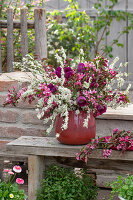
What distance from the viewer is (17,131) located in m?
2.78

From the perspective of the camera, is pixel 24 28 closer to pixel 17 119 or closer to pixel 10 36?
pixel 10 36

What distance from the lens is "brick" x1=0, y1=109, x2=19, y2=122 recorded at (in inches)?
109

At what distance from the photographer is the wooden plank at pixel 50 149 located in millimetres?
2211

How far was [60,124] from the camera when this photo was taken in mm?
2262

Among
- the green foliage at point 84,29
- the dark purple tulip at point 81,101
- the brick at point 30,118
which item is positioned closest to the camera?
the dark purple tulip at point 81,101

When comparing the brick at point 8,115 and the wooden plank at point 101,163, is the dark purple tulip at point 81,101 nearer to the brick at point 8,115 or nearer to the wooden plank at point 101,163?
the wooden plank at point 101,163

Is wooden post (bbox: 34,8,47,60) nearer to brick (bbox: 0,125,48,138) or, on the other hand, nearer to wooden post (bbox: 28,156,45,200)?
brick (bbox: 0,125,48,138)

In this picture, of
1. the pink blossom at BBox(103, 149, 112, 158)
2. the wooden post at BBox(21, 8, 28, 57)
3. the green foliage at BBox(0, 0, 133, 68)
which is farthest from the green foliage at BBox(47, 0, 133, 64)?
the pink blossom at BBox(103, 149, 112, 158)

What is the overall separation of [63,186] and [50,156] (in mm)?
257

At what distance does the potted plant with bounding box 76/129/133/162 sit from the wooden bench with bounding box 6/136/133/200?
0.03 metres

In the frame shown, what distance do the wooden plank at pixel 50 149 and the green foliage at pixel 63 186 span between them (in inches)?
6.9

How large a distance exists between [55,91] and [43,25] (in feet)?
4.72

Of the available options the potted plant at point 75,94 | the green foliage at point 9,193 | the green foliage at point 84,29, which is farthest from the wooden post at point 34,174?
the green foliage at point 84,29

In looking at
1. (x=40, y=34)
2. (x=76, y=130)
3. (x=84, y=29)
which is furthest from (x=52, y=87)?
(x=84, y=29)
